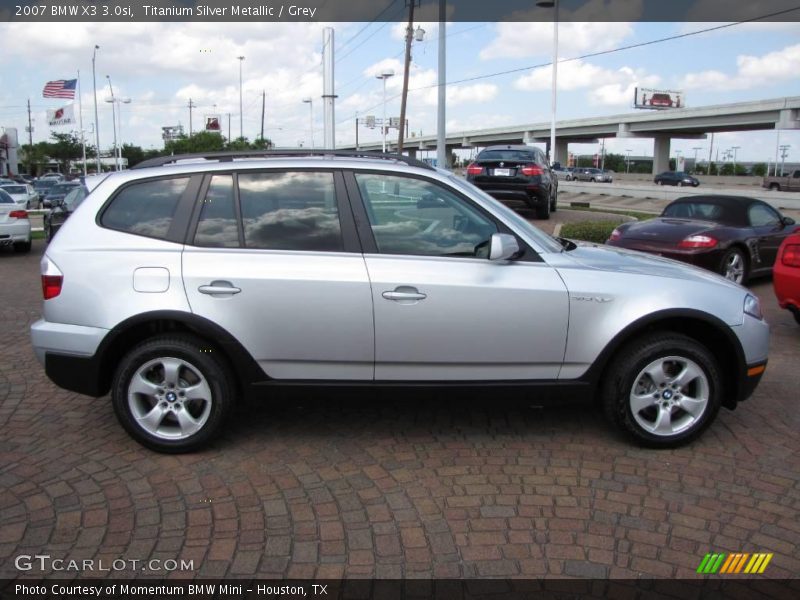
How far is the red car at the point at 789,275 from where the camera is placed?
673 centimetres

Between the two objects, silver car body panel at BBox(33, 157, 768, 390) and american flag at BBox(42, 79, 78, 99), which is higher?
american flag at BBox(42, 79, 78, 99)

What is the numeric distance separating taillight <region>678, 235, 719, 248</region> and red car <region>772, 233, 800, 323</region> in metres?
2.01

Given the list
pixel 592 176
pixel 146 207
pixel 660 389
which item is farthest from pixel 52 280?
pixel 592 176

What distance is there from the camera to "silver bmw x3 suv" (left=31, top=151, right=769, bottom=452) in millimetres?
3973

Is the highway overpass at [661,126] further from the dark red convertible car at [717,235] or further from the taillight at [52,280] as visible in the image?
the taillight at [52,280]

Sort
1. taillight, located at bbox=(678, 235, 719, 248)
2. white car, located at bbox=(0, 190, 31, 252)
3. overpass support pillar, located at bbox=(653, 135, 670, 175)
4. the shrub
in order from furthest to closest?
overpass support pillar, located at bbox=(653, 135, 670, 175), white car, located at bbox=(0, 190, 31, 252), the shrub, taillight, located at bbox=(678, 235, 719, 248)

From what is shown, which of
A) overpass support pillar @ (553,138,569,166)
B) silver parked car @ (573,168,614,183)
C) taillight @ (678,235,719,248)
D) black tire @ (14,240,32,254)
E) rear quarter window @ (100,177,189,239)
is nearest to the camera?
rear quarter window @ (100,177,189,239)

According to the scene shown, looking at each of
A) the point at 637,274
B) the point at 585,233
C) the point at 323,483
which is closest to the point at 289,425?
the point at 323,483

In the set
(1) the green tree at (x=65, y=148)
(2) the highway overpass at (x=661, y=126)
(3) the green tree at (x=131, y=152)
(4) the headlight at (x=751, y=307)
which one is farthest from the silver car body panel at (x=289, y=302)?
(3) the green tree at (x=131, y=152)

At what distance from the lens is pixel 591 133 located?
77562 mm

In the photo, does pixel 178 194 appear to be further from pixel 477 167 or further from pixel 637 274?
pixel 477 167

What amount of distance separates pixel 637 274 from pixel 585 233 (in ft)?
26.4

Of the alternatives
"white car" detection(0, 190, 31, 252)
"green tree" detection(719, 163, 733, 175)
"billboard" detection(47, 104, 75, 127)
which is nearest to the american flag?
"billboard" detection(47, 104, 75, 127)

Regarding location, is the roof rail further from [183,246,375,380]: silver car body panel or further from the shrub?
the shrub
